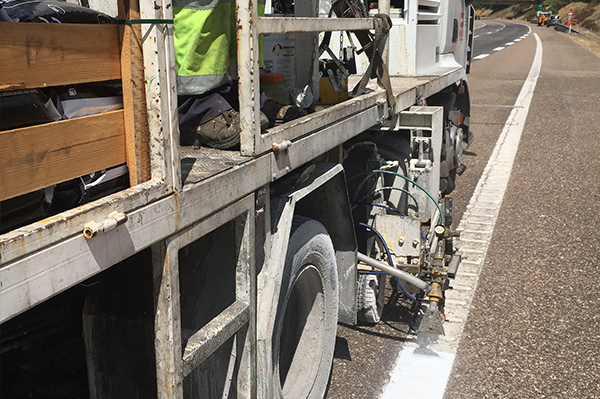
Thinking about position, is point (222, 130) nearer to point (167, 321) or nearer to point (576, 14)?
point (167, 321)

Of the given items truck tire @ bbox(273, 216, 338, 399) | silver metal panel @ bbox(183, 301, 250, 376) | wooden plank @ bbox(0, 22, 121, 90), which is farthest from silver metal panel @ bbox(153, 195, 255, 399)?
truck tire @ bbox(273, 216, 338, 399)

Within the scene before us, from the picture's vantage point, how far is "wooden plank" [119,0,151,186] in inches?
69.3

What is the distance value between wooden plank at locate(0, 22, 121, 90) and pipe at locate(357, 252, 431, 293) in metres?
2.37

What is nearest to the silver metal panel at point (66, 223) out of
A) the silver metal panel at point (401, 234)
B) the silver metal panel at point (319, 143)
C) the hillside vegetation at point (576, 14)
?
the silver metal panel at point (319, 143)

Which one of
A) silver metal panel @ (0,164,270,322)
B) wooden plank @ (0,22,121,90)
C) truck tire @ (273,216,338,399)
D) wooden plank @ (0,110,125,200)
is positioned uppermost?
wooden plank @ (0,22,121,90)

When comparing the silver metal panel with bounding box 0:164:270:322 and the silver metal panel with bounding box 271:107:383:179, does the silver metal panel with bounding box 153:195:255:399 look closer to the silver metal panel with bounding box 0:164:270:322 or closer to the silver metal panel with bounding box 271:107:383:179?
the silver metal panel with bounding box 0:164:270:322

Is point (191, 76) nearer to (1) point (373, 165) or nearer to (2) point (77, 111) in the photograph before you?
(2) point (77, 111)

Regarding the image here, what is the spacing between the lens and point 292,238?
2.85 metres

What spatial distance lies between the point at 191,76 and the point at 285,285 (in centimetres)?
92

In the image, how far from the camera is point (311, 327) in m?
3.34

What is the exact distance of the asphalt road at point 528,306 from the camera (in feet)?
12.3

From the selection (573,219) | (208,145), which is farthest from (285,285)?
(573,219)

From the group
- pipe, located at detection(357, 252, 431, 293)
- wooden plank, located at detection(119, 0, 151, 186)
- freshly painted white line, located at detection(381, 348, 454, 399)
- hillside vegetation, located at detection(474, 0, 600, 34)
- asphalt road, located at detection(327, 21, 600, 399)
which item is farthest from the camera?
hillside vegetation, located at detection(474, 0, 600, 34)

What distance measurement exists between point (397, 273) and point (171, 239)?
2209mm
